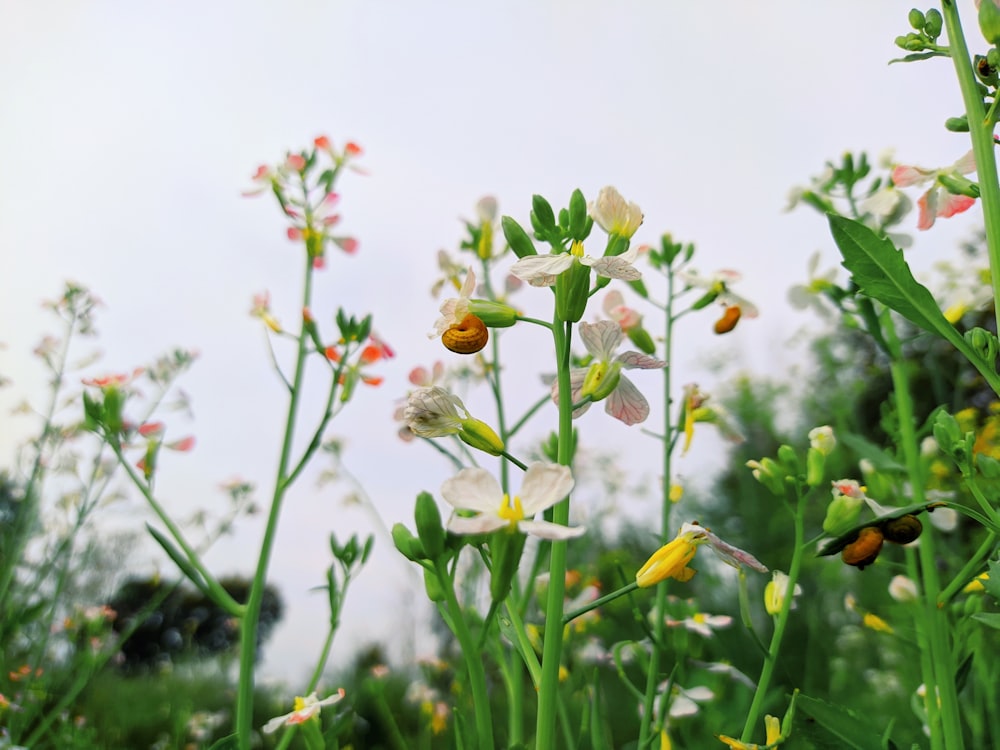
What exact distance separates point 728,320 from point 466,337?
717 millimetres

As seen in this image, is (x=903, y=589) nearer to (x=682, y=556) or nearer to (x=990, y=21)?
(x=682, y=556)

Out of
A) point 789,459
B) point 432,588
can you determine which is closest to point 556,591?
point 432,588

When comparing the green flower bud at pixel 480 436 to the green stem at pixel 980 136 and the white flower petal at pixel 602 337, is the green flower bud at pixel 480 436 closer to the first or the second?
the white flower petal at pixel 602 337

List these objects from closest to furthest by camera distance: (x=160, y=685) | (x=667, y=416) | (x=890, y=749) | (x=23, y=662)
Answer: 1. (x=890, y=749)
2. (x=667, y=416)
3. (x=23, y=662)
4. (x=160, y=685)

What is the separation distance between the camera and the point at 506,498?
680mm

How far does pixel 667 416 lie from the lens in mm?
1419

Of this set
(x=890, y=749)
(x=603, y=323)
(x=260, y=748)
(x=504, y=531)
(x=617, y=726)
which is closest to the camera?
(x=504, y=531)

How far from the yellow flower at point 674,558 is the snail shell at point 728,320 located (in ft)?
2.14

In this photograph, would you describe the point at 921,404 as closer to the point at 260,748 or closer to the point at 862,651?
the point at 862,651

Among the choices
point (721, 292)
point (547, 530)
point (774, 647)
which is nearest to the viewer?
point (547, 530)

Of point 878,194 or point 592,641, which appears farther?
point 592,641

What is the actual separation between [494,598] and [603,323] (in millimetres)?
311

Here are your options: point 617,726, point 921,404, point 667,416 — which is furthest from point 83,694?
point 921,404

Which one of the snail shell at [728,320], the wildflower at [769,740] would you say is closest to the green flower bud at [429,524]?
the wildflower at [769,740]
